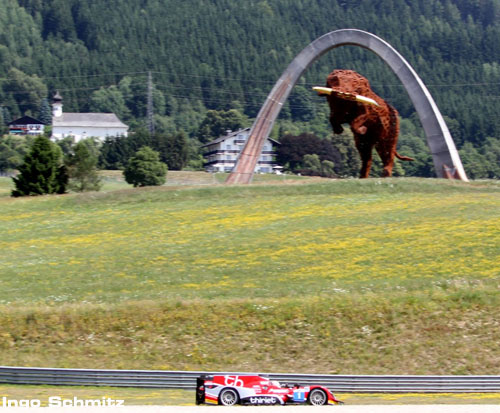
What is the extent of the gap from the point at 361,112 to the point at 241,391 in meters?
32.1

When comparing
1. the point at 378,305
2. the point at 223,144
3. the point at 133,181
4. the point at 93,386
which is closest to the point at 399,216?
the point at 378,305

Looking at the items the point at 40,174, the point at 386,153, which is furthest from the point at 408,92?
the point at 40,174

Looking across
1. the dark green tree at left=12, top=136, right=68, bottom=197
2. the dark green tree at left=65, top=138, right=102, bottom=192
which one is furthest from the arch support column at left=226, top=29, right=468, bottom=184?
the dark green tree at left=65, top=138, right=102, bottom=192

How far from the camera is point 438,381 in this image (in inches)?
1035

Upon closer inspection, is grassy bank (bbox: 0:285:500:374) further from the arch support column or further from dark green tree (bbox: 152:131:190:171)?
dark green tree (bbox: 152:131:190:171)

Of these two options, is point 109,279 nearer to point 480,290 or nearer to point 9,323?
point 9,323

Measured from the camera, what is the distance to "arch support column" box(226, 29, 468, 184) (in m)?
54.8

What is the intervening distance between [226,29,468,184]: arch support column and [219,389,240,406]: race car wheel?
1339 inches

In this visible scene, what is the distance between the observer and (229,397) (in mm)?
23516

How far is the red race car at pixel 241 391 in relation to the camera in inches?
924

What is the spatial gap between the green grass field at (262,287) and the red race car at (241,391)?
5160 millimetres

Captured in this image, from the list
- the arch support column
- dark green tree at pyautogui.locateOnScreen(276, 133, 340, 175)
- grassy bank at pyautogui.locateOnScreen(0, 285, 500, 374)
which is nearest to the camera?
grassy bank at pyautogui.locateOnScreen(0, 285, 500, 374)
